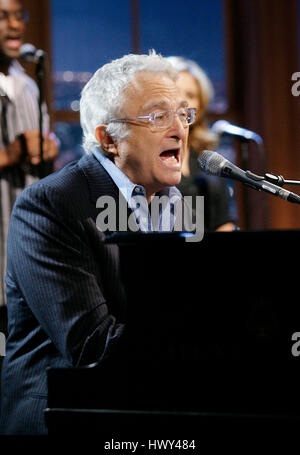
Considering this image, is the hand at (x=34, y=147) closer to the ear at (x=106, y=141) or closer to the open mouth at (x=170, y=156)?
the ear at (x=106, y=141)

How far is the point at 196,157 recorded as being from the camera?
3.64 metres

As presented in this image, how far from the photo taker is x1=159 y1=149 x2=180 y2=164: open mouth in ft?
7.04

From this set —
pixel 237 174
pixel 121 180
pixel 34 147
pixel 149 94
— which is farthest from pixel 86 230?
pixel 34 147

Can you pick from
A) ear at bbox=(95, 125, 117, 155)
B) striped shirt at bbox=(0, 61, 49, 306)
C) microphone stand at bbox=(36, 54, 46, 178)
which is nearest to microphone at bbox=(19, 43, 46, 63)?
microphone stand at bbox=(36, 54, 46, 178)

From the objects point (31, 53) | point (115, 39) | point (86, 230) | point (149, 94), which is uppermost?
point (115, 39)

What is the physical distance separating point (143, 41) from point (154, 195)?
2.80 metres

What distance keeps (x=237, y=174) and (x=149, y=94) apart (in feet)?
1.63

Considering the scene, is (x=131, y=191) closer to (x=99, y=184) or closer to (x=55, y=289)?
(x=99, y=184)

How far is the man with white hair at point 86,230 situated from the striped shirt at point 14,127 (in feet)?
3.01

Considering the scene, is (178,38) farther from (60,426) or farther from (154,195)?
(60,426)

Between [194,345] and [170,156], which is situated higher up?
[170,156]

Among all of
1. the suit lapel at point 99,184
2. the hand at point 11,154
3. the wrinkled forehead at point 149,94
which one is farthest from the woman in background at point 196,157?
the suit lapel at point 99,184

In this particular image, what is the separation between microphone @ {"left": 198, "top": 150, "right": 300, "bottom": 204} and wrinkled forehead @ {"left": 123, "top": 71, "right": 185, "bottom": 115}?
12.1 inches

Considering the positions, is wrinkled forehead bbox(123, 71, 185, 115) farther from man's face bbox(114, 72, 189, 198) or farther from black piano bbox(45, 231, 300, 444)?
black piano bbox(45, 231, 300, 444)
